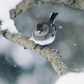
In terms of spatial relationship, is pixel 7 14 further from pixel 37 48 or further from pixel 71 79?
pixel 71 79

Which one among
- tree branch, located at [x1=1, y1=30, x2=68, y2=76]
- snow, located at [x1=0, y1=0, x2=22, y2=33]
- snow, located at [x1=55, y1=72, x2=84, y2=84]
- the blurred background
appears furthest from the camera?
the blurred background

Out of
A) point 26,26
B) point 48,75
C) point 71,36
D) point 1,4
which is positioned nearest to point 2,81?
point 48,75

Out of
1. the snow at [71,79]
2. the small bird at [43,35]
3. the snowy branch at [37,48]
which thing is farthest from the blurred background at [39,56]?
the small bird at [43,35]

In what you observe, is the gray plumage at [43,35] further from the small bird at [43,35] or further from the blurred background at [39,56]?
the blurred background at [39,56]

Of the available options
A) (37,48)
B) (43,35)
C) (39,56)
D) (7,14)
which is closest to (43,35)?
(43,35)

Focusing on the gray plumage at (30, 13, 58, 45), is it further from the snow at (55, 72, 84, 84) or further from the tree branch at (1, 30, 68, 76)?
the snow at (55, 72, 84, 84)

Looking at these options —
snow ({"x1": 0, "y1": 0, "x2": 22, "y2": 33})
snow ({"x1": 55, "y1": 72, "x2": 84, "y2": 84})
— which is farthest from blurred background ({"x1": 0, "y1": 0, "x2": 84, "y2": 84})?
snow ({"x1": 0, "y1": 0, "x2": 22, "y2": 33})
